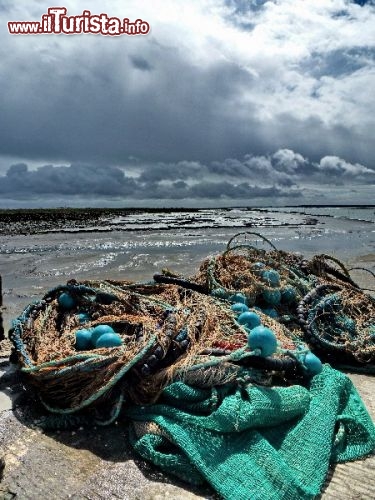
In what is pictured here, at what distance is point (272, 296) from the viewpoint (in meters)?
6.40

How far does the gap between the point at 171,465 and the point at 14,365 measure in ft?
8.62

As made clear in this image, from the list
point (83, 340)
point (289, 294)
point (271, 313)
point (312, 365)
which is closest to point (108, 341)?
point (83, 340)

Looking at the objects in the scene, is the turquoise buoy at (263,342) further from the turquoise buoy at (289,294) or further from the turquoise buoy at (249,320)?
the turquoise buoy at (289,294)

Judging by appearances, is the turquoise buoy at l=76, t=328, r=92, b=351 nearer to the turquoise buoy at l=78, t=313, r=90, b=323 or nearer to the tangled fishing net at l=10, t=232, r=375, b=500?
the tangled fishing net at l=10, t=232, r=375, b=500

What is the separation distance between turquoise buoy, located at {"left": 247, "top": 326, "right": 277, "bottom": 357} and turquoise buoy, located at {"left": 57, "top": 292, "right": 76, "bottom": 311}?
8.41 ft

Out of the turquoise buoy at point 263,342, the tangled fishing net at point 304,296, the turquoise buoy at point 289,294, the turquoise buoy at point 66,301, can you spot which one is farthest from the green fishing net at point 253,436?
the turquoise buoy at point 289,294

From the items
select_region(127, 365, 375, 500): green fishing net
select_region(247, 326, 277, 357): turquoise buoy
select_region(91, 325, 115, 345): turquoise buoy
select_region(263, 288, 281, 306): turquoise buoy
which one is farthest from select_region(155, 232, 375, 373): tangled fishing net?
select_region(91, 325, 115, 345): turquoise buoy

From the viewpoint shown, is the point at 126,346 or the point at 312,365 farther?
the point at 312,365

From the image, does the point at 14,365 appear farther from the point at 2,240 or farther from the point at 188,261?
the point at 2,240

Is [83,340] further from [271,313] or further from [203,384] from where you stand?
[271,313]

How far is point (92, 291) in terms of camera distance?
5.36m

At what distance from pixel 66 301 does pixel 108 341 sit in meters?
1.44

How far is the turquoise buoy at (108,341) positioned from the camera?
4109 millimetres

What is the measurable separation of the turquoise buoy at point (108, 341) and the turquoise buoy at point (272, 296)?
2973 millimetres
